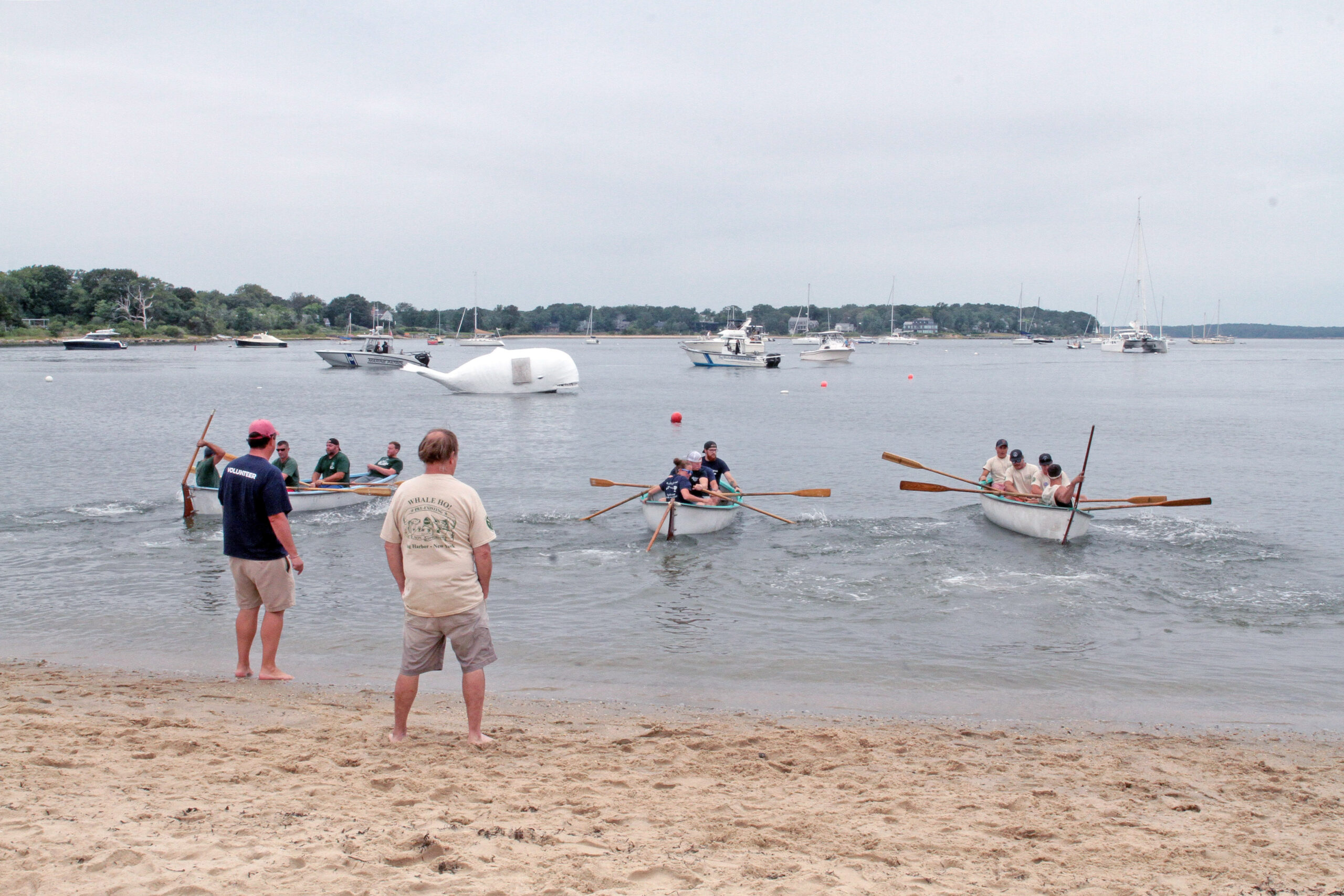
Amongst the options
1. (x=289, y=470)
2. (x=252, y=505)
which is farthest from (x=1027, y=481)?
(x=252, y=505)

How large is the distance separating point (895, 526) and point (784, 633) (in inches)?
294

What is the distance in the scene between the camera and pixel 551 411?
42.9 meters

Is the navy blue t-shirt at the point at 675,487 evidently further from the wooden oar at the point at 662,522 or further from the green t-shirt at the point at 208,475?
the green t-shirt at the point at 208,475

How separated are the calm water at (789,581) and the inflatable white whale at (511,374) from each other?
14.9m

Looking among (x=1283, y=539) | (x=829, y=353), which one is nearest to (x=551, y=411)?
(x=1283, y=539)

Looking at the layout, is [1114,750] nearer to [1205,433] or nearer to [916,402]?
[1205,433]

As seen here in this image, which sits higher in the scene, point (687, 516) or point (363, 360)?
point (363, 360)

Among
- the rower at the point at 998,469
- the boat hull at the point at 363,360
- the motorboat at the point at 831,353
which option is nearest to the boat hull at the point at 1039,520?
the rower at the point at 998,469

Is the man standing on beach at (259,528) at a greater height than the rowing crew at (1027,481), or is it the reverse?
the man standing on beach at (259,528)

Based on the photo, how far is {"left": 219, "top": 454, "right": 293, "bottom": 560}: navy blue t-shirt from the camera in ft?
23.4

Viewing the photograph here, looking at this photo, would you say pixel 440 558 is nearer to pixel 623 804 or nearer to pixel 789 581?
pixel 623 804

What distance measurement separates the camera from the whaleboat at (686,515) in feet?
51.1

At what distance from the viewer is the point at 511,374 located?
163 ft

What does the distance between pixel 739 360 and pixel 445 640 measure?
75.6 metres
